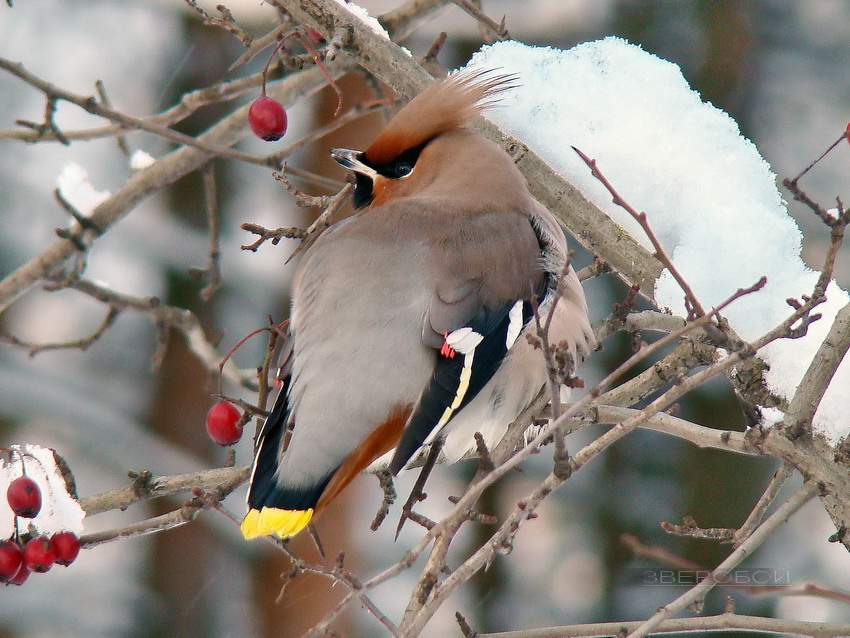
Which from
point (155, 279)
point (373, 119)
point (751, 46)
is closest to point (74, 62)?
point (155, 279)

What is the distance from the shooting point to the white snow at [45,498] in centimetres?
254

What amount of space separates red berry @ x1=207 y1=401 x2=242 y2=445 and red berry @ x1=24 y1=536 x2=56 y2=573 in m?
0.47

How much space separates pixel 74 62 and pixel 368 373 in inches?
263

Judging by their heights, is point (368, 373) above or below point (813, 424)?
below

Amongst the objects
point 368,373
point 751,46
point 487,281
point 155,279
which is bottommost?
point 155,279

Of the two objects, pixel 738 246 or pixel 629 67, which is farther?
pixel 629 67

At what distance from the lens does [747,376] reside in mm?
2338

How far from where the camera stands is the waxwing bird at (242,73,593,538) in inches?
97.9

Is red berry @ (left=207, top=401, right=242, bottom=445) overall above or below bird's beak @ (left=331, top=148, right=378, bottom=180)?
below

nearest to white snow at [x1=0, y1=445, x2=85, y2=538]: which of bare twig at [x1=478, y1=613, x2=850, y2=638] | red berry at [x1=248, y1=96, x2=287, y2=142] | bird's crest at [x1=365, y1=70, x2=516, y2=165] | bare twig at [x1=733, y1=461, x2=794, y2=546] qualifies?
red berry at [x1=248, y1=96, x2=287, y2=142]

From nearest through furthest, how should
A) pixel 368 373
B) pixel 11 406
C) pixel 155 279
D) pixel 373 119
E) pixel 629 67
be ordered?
pixel 368 373, pixel 629 67, pixel 373 119, pixel 11 406, pixel 155 279

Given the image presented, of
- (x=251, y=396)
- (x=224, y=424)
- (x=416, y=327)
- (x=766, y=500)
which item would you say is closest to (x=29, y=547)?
(x=224, y=424)

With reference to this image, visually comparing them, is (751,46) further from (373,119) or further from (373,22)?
(373,22)

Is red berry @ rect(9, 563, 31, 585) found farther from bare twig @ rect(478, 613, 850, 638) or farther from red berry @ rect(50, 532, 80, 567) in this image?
bare twig @ rect(478, 613, 850, 638)
